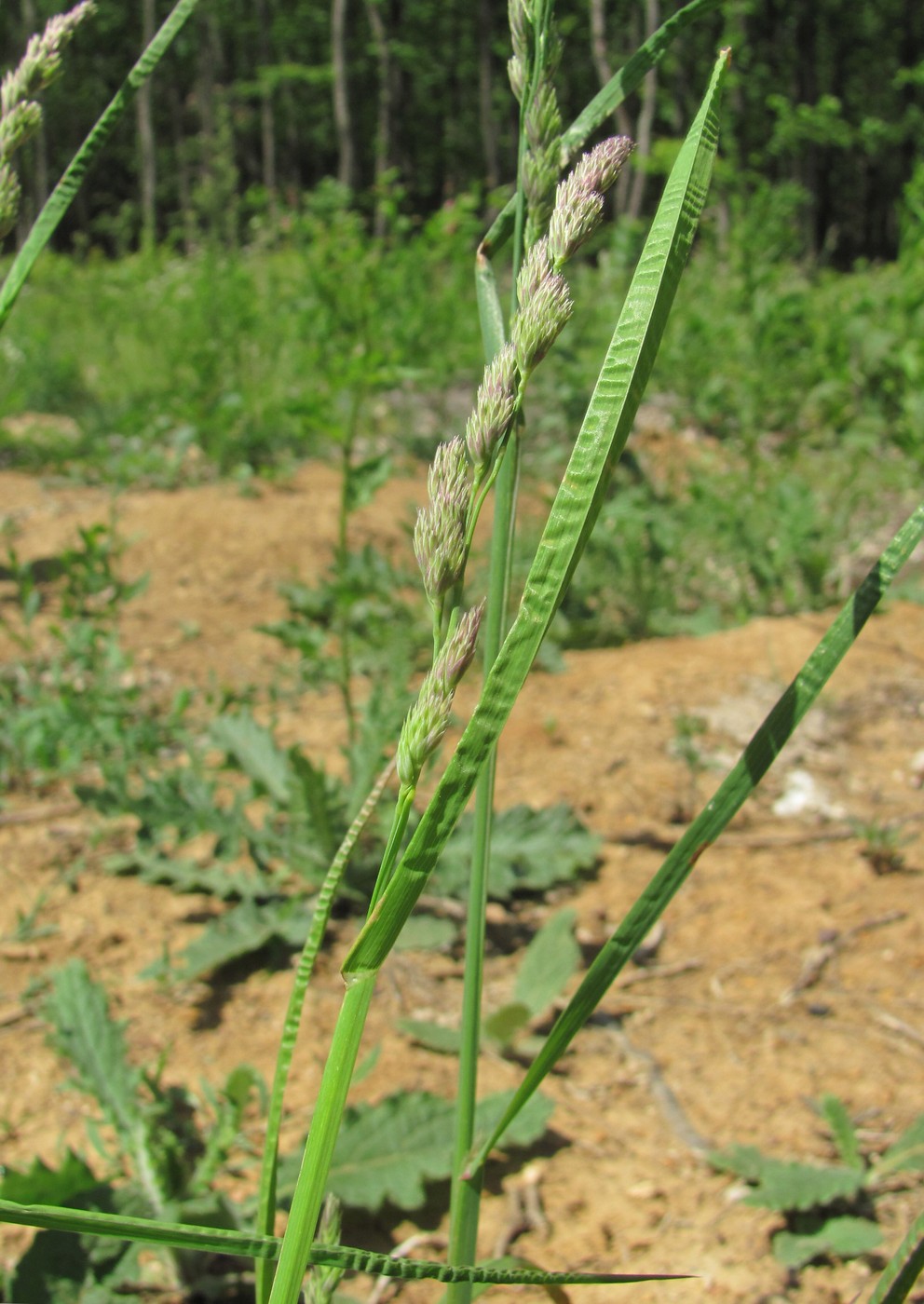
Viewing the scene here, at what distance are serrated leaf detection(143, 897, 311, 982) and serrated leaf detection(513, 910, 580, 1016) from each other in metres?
0.35

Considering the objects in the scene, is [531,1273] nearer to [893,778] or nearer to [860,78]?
[893,778]

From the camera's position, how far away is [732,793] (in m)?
0.53

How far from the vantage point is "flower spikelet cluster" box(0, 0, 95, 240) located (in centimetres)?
67

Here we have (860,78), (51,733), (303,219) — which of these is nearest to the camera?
(51,733)

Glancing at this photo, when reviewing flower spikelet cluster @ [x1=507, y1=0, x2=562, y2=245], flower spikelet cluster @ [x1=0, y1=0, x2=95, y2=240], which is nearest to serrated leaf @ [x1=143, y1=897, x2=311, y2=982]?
flower spikelet cluster @ [x1=0, y1=0, x2=95, y2=240]

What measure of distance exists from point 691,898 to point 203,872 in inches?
33.9

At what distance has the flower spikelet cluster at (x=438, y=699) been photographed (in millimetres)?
410

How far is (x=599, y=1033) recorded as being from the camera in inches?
66.3

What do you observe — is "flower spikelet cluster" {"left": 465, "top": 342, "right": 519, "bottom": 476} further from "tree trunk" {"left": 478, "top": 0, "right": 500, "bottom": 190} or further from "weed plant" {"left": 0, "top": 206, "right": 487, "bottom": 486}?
"tree trunk" {"left": 478, "top": 0, "right": 500, "bottom": 190}

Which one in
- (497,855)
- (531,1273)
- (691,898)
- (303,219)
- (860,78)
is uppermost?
(860,78)

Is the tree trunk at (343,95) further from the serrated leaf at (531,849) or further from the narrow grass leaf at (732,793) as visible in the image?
the narrow grass leaf at (732,793)

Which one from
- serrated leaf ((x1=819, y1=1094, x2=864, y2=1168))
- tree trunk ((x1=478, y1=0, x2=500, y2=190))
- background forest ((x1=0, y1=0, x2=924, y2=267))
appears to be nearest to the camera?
serrated leaf ((x1=819, y1=1094, x2=864, y2=1168))

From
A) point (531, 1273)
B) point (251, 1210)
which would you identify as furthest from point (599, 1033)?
point (531, 1273)

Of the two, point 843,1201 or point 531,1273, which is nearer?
point 531,1273
